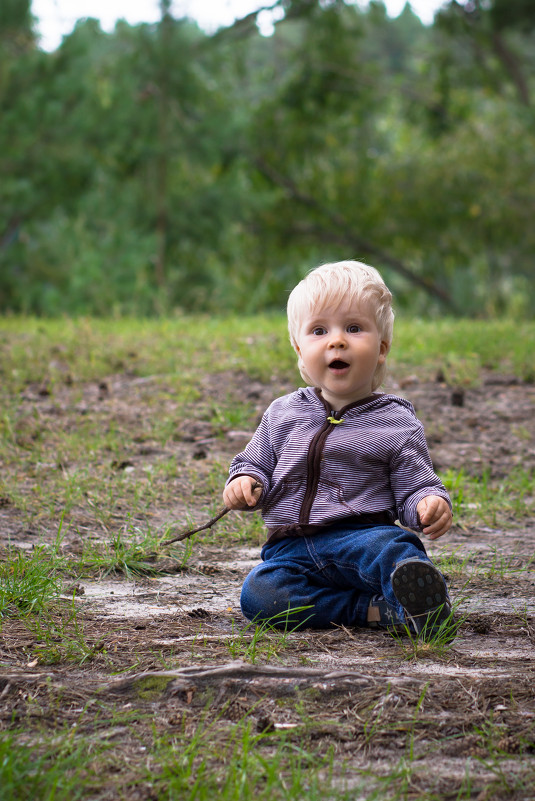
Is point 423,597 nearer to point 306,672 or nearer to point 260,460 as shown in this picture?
point 306,672

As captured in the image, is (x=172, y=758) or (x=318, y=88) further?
(x=318, y=88)

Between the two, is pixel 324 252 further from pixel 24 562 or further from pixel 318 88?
pixel 24 562

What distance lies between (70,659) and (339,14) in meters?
18.2

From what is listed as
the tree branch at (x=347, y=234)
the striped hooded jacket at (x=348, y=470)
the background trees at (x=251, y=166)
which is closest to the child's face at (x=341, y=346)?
the striped hooded jacket at (x=348, y=470)

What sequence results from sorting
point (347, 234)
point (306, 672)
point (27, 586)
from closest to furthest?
1. point (306, 672)
2. point (27, 586)
3. point (347, 234)

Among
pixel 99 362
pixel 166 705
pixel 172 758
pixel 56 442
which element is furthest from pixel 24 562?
pixel 99 362

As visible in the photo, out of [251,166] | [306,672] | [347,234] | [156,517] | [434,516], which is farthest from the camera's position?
[347,234]

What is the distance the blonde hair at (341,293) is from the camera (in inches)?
102

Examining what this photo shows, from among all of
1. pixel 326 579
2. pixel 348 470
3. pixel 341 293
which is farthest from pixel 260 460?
pixel 341 293

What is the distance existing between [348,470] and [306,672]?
2.43 ft

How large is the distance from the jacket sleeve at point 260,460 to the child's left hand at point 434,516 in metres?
0.51

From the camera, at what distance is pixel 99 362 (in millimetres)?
6027

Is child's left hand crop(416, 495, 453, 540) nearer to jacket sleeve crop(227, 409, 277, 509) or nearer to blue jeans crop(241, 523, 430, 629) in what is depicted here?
blue jeans crop(241, 523, 430, 629)

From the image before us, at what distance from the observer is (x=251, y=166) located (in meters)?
18.7
